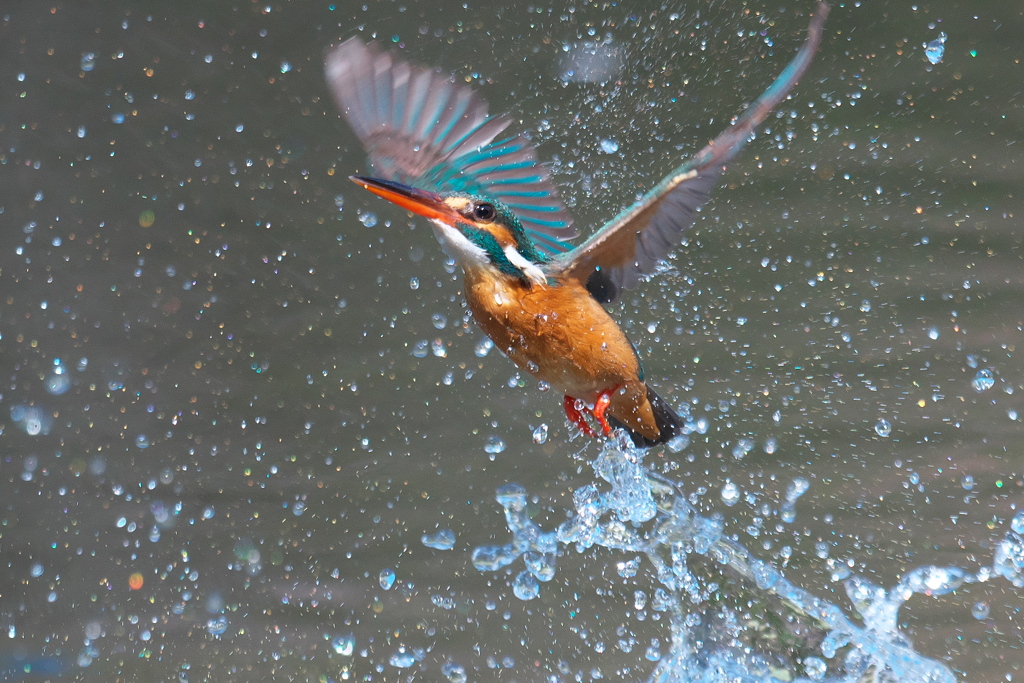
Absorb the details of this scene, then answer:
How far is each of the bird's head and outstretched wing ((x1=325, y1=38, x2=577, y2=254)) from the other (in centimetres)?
8

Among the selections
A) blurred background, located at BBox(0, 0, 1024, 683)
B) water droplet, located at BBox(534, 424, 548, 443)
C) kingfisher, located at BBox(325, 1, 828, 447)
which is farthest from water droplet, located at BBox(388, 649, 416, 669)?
kingfisher, located at BBox(325, 1, 828, 447)

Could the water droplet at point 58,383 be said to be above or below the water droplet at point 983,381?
below

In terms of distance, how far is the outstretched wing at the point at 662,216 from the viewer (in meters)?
1.03

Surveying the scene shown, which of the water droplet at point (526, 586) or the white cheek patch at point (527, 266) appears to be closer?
the white cheek patch at point (527, 266)

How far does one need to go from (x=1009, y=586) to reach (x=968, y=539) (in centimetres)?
11

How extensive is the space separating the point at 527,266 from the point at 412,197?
177 mm

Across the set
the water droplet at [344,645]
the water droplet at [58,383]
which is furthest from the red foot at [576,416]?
the water droplet at [58,383]

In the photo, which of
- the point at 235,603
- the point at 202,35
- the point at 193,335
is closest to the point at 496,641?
the point at 235,603

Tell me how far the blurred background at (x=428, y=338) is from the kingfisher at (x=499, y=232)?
0.59m

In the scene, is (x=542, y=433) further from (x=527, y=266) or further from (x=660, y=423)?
(x=527, y=266)

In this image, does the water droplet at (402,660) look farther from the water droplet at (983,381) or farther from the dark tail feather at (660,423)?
the water droplet at (983,381)

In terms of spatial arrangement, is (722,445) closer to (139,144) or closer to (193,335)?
(193,335)

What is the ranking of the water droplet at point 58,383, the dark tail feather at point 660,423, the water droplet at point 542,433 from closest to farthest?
the dark tail feather at point 660,423 → the water droplet at point 542,433 → the water droplet at point 58,383

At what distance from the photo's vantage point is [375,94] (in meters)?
1.20
